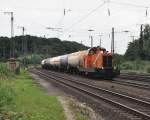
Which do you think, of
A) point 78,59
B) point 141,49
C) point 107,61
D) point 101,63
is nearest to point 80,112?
point 101,63

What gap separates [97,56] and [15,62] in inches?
538

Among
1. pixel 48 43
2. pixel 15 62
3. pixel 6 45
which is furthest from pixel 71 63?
pixel 48 43

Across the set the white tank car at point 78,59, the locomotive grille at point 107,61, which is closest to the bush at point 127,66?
the white tank car at point 78,59

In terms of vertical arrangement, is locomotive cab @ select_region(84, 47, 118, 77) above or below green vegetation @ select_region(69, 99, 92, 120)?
above

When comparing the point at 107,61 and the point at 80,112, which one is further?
the point at 107,61

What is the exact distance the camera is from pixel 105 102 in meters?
23.0

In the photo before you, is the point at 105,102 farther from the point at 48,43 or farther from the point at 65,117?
the point at 48,43

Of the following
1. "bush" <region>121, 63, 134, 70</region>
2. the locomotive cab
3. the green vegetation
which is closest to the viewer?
the green vegetation

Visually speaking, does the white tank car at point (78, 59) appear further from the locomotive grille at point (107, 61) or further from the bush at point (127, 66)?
the bush at point (127, 66)

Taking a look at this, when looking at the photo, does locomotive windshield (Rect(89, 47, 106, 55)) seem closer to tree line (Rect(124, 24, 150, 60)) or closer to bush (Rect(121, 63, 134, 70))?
bush (Rect(121, 63, 134, 70))

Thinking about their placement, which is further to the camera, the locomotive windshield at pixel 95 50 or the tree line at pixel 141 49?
the tree line at pixel 141 49


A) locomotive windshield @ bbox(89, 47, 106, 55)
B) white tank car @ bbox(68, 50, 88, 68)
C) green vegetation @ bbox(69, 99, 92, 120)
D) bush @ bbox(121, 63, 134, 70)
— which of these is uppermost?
locomotive windshield @ bbox(89, 47, 106, 55)

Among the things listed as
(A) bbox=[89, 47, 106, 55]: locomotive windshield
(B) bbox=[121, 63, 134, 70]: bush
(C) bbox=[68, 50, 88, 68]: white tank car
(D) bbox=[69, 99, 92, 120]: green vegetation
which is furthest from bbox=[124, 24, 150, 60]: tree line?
(D) bbox=[69, 99, 92, 120]: green vegetation

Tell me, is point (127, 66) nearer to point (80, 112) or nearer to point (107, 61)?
point (107, 61)
